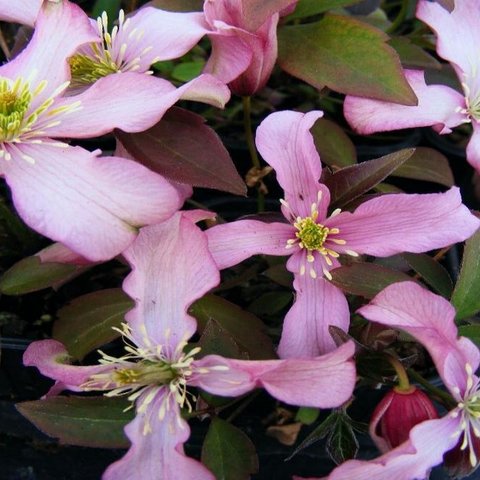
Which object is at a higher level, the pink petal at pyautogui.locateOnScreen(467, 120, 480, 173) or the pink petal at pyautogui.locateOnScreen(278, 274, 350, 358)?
Result: the pink petal at pyautogui.locateOnScreen(467, 120, 480, 173)

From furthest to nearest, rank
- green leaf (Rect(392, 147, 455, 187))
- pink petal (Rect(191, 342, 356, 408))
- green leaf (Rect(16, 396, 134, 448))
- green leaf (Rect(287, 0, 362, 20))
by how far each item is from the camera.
A: 1. green leaf (Rect(392, 147, 455, 187))
2. green leaf (Rect(287, 0, 362, 20))
3. green leaf (Rect(16, 396, 134, 448))
4. pink petal (Rect(191, 342, 356, 408))

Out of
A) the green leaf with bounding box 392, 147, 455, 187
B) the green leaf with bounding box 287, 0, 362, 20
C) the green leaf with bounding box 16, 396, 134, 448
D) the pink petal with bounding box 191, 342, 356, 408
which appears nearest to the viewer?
the pink petal with bounding box 191, 342, 356, 408

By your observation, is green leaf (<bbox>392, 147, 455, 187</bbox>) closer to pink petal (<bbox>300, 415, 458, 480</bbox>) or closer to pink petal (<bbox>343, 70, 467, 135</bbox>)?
pink petal (<bbox>343, 70, 467, 135</bbox>)

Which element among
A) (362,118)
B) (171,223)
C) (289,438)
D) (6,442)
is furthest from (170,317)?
(6,442)

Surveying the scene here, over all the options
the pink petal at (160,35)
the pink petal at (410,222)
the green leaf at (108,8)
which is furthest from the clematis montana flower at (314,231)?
the green leaf at (108,8)

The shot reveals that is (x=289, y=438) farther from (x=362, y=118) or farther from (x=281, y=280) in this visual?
(x=362, y=118)

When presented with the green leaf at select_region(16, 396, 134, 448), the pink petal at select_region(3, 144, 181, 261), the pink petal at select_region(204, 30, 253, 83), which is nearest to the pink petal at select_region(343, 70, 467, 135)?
the pink petal at select_region(204, 30, 253, 83)

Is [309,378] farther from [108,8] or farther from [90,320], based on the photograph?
[108,8]

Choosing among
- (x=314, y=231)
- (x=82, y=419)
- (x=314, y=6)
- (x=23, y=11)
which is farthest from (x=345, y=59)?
(x=82, y=419)
